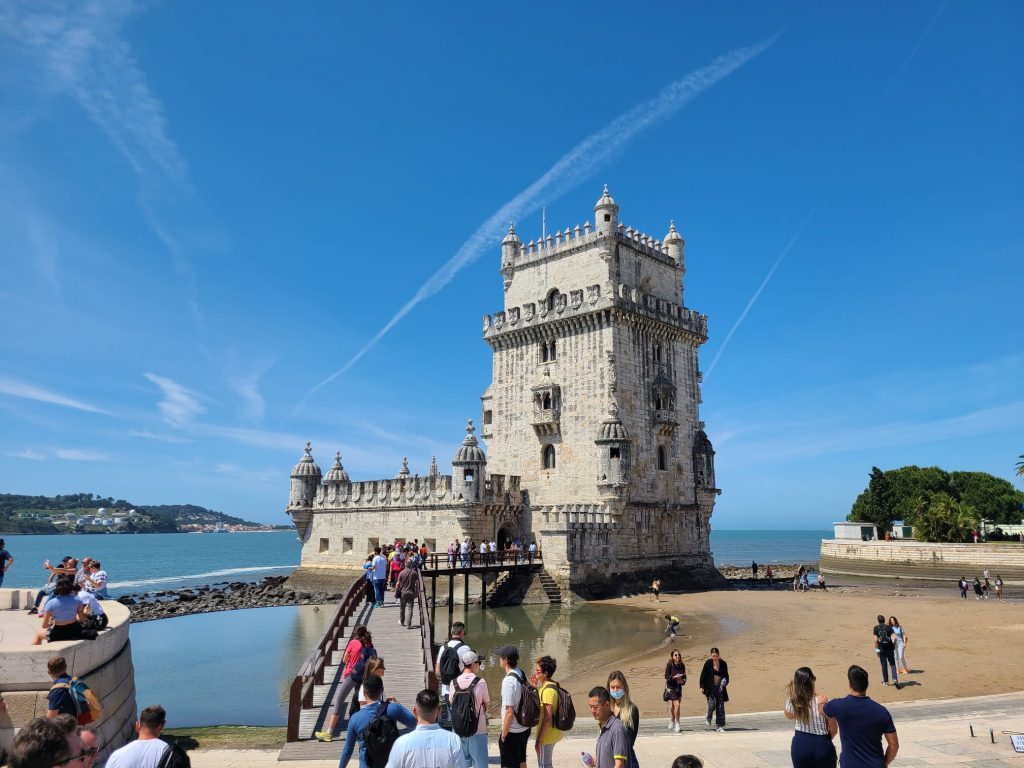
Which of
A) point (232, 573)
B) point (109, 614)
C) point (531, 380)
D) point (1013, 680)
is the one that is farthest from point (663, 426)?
point (232, 573)

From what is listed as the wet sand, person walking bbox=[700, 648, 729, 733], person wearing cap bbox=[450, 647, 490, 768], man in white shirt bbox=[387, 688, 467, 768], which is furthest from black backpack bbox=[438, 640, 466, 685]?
the wet sand

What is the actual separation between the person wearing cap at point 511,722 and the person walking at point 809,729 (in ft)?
9.16

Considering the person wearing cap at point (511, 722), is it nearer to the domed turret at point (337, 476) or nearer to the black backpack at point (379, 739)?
the black backpack at point (379, 739)

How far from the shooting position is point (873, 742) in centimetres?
615

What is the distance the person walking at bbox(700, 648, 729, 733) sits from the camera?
488 inches

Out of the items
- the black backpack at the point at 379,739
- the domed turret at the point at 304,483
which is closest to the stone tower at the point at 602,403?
the domed turret at the point at 304,483

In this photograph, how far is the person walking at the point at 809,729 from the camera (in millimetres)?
6266

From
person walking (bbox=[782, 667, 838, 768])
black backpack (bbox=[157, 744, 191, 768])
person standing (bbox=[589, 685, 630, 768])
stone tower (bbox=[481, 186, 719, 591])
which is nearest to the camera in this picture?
black backpack (bbox=[157, 744, 191, 768])

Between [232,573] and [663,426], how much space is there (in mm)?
55553

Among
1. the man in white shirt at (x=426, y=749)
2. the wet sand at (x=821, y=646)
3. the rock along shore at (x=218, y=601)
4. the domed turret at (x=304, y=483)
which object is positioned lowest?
the rock along shore at (x=218, y=601)

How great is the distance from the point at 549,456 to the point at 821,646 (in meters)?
19.5

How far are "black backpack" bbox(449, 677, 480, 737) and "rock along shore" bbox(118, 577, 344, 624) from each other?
112 feet

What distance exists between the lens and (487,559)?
3388 centimetres

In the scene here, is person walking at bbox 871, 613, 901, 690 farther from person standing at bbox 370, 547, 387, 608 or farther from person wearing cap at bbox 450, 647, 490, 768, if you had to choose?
person standing at bbox 370, 547, 387, 608
